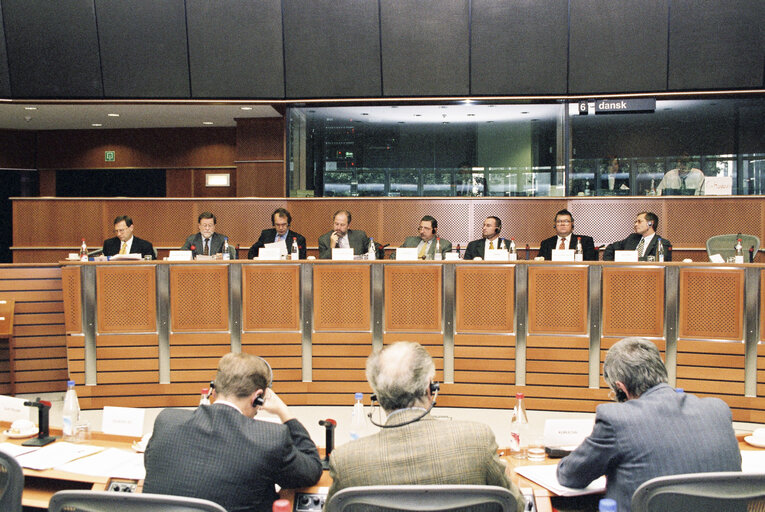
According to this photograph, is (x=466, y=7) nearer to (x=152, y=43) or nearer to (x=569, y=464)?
(x=152, y=43)

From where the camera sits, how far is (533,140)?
820 centimetres

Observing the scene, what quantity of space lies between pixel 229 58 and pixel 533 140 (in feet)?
12.7

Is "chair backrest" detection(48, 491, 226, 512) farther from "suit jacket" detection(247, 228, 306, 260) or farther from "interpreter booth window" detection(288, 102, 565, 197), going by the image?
"interpreter booth window" detection(288, 102, 565, 197)

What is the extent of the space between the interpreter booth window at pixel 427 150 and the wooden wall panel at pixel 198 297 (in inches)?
102

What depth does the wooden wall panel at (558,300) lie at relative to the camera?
5.36 m

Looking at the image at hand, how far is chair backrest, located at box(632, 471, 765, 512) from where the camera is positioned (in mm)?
1546

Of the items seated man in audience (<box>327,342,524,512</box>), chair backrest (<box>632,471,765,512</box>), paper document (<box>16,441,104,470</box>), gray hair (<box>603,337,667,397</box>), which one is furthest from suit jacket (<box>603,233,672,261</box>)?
paper document (<box>16,441,104,470</box>)

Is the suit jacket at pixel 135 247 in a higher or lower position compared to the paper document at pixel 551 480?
higher

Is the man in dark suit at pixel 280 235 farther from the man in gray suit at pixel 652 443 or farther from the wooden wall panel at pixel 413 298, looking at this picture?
the man in gray suit at pixel 652 443

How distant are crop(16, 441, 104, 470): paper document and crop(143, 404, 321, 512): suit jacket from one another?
0.72m


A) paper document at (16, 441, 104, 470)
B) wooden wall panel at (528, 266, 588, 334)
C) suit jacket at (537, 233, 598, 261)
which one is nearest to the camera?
paper document at (16, 441, 104, 470)

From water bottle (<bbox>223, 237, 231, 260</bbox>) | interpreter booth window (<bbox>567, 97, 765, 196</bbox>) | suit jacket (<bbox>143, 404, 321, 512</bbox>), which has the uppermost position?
interpreter booth window (<bbox>567, 97, 765, 196</bbox>)

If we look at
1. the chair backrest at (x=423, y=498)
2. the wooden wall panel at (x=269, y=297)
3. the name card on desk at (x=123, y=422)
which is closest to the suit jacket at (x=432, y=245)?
the wooden wall panel at (x=269, y=297)

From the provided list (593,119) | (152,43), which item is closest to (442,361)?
(152,43)
